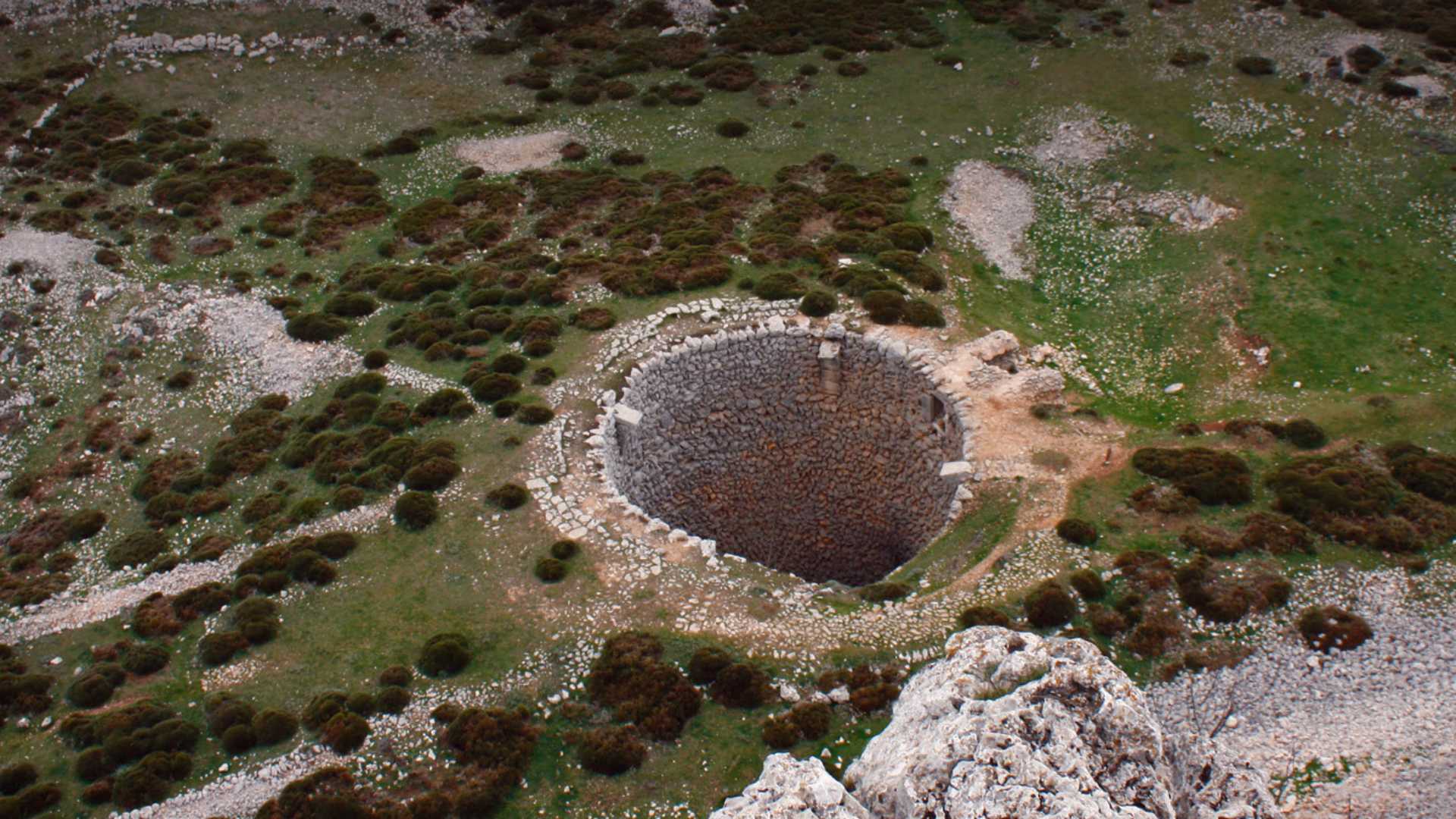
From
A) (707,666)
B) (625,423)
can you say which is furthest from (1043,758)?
(625,423)

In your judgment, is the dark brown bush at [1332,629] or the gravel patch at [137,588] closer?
the dark brown bush at [1332,629]

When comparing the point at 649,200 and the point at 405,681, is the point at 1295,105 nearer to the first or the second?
the point at 649,200

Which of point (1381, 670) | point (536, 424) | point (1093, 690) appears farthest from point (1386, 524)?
point (536, 424)

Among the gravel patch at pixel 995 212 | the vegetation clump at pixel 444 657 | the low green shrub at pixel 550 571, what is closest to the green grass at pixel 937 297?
the low green shrub at pixel 550 571

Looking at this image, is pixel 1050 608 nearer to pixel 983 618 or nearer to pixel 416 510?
pixel 983 618

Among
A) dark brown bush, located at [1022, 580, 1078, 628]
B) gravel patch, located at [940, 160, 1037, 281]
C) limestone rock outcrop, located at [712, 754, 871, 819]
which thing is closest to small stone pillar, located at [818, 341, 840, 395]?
gravel patch, located at [940, 160, 1037, 281]

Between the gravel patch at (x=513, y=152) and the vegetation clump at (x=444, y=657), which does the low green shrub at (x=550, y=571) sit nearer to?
the vegetation clump at (x=444, y=657)
